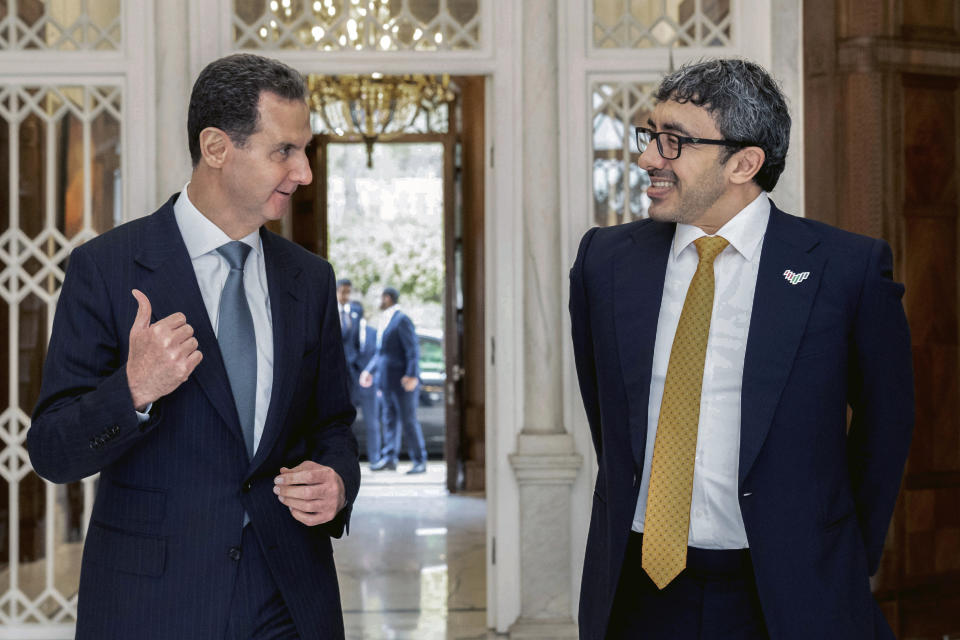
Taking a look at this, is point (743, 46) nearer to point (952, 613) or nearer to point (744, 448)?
point (952, 613)

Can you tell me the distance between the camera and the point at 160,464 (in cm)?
166

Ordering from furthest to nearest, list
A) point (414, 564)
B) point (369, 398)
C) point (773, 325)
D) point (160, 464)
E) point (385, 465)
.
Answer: point (385, 465) → point (369, 398) → point (414, 564) → point (773, 325) → point (160, 464)

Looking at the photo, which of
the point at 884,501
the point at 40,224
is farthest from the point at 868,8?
the point at 40,224

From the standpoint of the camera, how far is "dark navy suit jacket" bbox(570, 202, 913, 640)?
1717mm

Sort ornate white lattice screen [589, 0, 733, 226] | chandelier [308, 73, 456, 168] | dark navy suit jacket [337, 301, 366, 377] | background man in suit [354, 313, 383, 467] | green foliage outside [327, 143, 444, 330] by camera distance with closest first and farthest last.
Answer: ornate white lattice screen [589, 0, 733, 226] < chandelier [308, 73, 456, 168] < background man in suit [354, 313, 383, 467] < dark navy suit jacket [337, 301, 366, 377] < green foliage outside [327, 143, 444, 330]

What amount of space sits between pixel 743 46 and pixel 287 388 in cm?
305

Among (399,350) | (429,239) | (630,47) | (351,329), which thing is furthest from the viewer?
(429,239)

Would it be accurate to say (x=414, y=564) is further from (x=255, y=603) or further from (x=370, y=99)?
(x=255, y=603)

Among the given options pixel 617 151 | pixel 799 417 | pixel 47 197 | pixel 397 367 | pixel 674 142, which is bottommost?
pixel 397 367

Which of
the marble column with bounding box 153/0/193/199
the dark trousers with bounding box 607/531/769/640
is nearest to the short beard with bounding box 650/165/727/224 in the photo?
the dark trousers with bounding box 607/531/769/640

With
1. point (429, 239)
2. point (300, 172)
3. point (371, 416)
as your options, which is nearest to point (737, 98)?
point (300, 172)

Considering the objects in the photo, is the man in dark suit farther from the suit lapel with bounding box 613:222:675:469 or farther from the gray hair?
the gray hair

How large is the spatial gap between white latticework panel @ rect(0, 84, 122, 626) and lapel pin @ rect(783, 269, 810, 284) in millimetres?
3072

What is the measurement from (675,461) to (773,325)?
0.29m
